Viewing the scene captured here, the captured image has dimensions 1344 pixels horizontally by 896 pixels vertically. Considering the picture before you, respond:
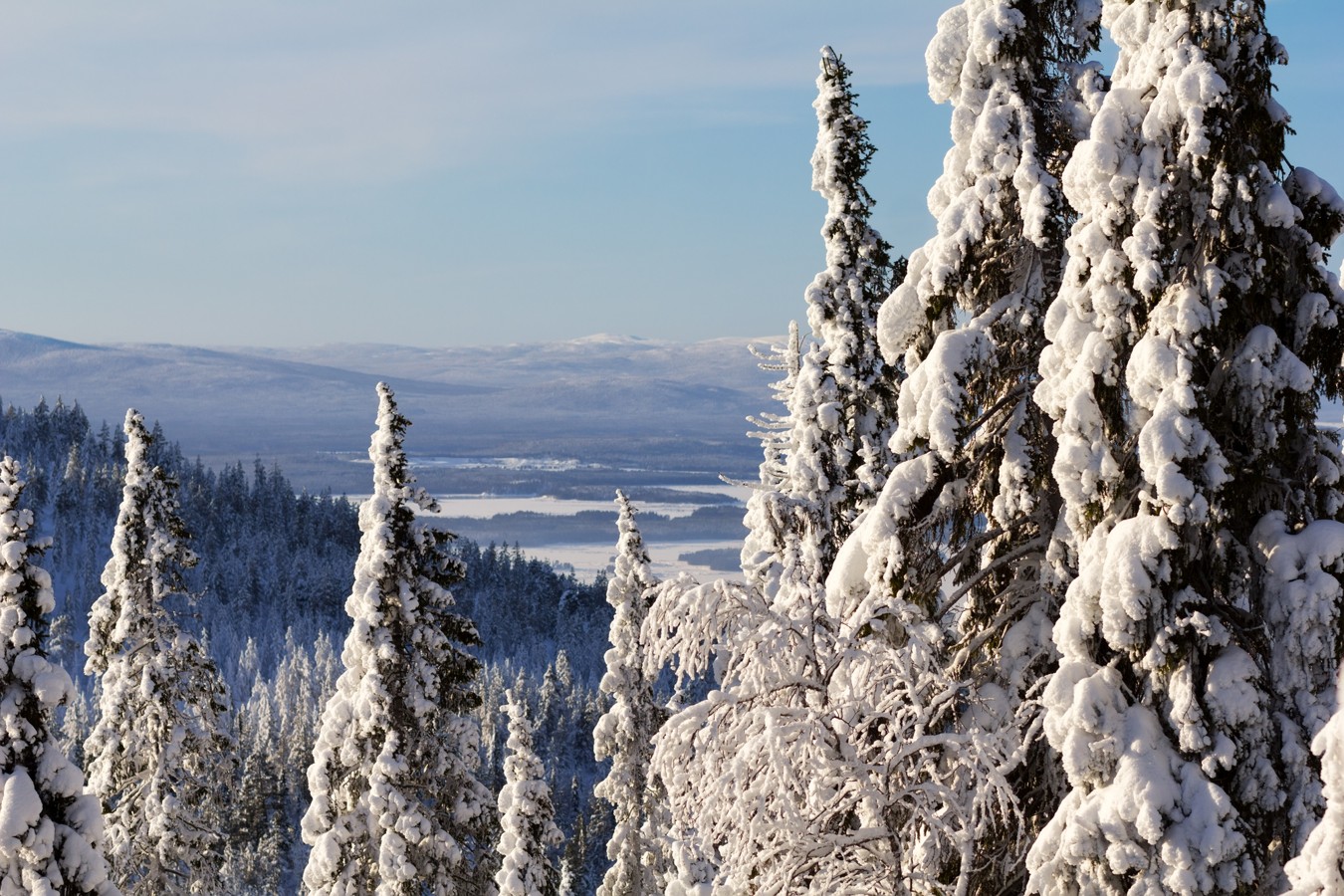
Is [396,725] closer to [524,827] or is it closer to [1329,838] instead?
[524,827]

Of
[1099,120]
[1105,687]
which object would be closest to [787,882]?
[1105,687]

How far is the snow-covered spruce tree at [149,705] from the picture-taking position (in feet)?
86.6

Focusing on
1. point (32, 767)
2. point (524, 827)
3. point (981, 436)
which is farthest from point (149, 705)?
point (981, 436)

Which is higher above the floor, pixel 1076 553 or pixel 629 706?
pixel 1076 553

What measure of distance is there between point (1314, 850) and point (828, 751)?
3.43 metres

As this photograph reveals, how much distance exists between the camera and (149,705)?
26.4 meters

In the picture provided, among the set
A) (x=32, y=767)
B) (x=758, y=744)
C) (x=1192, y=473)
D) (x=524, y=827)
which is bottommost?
(x=524, y=827)

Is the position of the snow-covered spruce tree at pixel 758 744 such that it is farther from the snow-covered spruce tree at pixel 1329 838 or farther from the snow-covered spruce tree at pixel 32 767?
the snow-covered spruce tree at pixel 32 767

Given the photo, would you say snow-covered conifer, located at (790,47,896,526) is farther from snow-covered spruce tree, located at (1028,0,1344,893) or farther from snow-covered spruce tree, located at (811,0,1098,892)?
snow-covered spruce tree, located at (1028,0,1344,893)

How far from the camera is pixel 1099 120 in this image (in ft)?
33.8

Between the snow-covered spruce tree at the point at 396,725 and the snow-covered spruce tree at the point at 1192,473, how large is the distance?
13.5 m

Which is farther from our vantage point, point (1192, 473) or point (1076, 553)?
point (1076, 553)

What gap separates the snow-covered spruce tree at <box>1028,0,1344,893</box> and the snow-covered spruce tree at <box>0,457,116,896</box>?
13084 millimetres

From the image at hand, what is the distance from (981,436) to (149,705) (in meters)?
19.2
